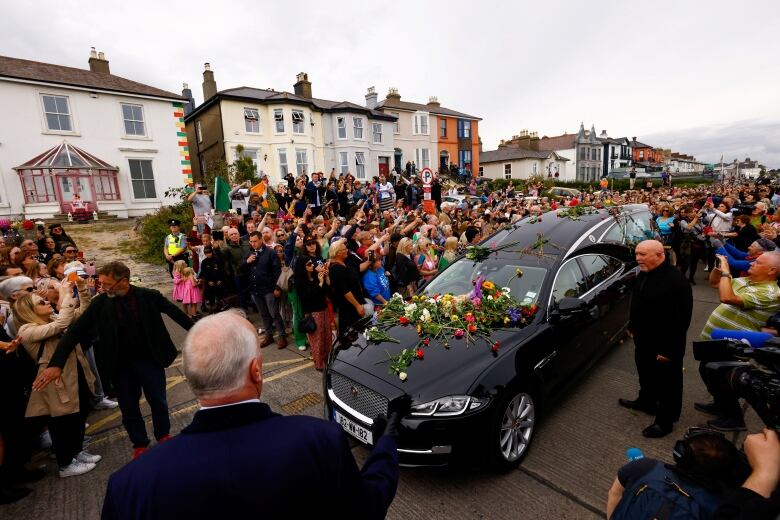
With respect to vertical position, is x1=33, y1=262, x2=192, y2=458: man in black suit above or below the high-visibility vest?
below

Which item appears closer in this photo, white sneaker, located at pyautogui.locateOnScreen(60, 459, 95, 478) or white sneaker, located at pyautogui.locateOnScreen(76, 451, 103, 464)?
white sneaker, located at pyautogui.locateOnScreen(60, 459, 95, 478)

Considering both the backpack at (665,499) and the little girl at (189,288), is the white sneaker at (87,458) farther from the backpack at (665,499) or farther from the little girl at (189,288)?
the backpack at (665,499)

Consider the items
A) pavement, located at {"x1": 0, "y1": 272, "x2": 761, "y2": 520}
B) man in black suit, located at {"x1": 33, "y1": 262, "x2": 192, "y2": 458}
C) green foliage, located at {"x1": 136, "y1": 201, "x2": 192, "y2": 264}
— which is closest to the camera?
pavement, located at {"x1": 0, "y1": 272, "x2": 761, "y2": 520}

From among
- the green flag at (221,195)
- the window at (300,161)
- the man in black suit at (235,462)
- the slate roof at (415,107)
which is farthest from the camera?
the slate roof at (415,107)

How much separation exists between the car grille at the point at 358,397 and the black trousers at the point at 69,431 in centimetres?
242

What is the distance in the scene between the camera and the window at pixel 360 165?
29.4m

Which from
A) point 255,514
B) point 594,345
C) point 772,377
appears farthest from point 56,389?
point 594,345

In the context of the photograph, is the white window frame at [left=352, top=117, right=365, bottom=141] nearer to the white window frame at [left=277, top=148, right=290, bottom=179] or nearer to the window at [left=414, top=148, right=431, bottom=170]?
the white window frame at [left=277, top=148, right=290, bottom=179]

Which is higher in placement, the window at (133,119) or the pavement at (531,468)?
the window at (133,119)

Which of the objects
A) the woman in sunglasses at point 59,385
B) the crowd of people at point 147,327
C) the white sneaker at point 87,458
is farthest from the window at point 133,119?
the white sneaker at point 87,458

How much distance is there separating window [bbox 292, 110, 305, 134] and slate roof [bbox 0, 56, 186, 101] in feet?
22.8

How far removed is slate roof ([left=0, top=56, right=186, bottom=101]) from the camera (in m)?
17.4

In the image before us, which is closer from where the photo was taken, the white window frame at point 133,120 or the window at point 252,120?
the white window frame at point 133,120

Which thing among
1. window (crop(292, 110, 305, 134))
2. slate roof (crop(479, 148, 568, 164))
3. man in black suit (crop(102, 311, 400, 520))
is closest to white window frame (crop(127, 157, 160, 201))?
window (crop(292, 110, 305, 134))
